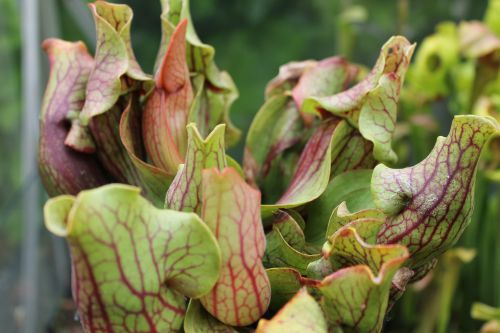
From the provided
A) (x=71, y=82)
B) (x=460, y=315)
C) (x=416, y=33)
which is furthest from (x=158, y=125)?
(x=416, y=33)

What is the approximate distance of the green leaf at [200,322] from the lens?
12.1 inches

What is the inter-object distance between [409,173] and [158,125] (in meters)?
0.16

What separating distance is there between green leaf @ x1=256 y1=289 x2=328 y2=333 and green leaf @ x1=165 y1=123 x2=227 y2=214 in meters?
0.07

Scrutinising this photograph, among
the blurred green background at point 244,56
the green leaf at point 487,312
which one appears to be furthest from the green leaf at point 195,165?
the blurred green background at point 244,56

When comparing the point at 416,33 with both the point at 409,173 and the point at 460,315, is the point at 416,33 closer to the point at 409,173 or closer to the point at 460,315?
the point at 460,315

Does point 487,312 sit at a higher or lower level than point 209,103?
lower

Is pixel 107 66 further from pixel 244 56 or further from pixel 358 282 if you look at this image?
pixel 244 56

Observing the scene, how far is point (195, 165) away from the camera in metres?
0.31

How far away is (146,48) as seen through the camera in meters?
1.25

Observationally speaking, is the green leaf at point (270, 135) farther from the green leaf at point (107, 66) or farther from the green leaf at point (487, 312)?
the green leaf at point (487, 312)

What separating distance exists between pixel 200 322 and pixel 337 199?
0.12m

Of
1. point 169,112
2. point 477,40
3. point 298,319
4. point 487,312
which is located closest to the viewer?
point 298,319

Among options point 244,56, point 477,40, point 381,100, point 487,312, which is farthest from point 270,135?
point 244,56

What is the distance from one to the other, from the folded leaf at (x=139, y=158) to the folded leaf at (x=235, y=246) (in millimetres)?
91
